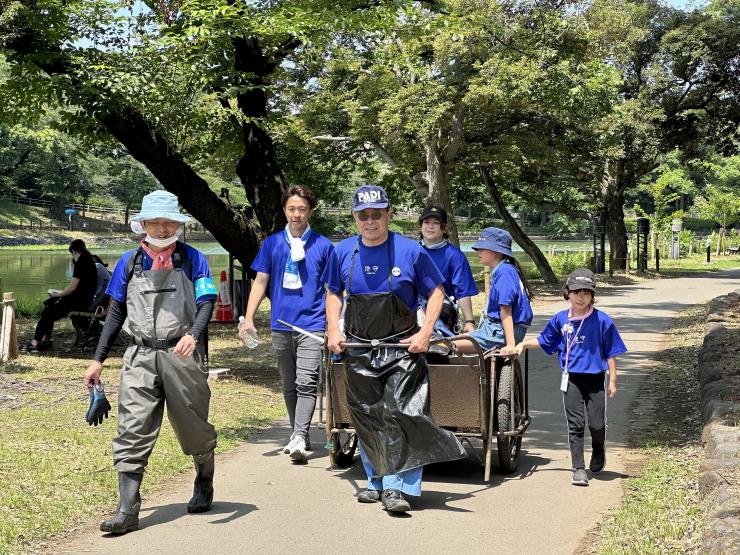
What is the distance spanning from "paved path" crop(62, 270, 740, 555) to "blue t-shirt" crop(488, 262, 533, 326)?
114 centimetres

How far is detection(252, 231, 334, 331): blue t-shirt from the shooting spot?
24.6 ft

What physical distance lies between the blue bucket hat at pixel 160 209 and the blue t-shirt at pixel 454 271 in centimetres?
228

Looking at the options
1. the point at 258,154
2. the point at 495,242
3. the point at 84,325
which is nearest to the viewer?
the point at 495,242

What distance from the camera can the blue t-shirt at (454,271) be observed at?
289 inches

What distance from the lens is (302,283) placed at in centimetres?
751

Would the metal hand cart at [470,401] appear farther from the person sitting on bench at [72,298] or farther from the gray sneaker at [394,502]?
the person sitting on bench at [72,298]

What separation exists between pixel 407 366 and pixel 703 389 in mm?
4518

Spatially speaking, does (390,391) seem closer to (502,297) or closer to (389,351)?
(389,351)

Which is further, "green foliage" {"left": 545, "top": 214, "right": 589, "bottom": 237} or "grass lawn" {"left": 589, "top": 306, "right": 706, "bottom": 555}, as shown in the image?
"green foliage" {"left": 545, "top": 214, "right": 589, "bottom": 237}

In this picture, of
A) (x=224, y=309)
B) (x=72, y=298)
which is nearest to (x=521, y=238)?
(x=224, y=309)

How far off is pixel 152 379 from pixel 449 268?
2.72 metres

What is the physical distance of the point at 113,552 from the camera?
5.17m

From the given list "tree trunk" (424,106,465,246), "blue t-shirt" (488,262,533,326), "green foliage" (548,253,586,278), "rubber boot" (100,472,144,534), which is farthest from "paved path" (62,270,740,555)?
"green foliage" (548,253,586,278)

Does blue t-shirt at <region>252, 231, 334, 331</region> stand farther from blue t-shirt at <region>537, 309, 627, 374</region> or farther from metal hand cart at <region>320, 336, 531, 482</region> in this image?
blue t-shirt at <region>537, 309, 627, 374</region>
